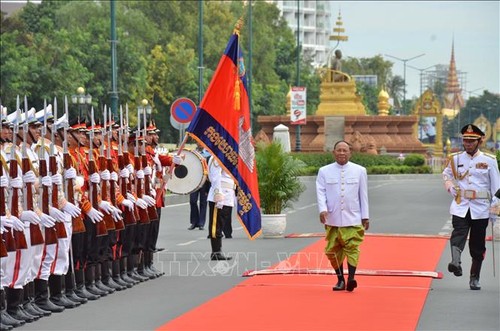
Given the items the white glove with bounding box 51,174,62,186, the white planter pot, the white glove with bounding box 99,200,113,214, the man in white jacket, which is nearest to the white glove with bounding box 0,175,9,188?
the white glove with bounding box 51,174,62,186

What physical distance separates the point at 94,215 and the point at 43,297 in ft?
4.39

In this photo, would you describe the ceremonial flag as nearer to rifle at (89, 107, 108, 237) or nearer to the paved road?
the paved road

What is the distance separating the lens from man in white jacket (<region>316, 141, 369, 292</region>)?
15.3m

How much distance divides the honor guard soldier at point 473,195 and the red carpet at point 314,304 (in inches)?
25.4

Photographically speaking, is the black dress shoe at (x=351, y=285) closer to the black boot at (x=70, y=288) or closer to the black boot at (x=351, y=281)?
the black boot at (x=351, y=281)

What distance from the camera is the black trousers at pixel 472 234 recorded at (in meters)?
15.7

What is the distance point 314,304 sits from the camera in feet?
46.1

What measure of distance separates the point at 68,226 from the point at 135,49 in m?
68.2

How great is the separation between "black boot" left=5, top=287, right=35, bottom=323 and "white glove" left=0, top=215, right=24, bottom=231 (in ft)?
1.90

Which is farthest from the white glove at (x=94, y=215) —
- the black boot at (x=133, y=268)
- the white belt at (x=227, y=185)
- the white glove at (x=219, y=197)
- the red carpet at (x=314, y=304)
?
the white belt at (x=227, y=185)

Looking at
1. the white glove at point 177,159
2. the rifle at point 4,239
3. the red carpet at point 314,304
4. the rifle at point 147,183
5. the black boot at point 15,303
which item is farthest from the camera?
the white glove at point 177,159

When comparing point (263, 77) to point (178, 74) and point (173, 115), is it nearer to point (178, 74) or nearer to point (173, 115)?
point (178, 74)

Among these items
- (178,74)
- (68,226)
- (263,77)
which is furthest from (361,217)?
(263,77)

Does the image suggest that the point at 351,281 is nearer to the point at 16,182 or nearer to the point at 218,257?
the point at 16,182
